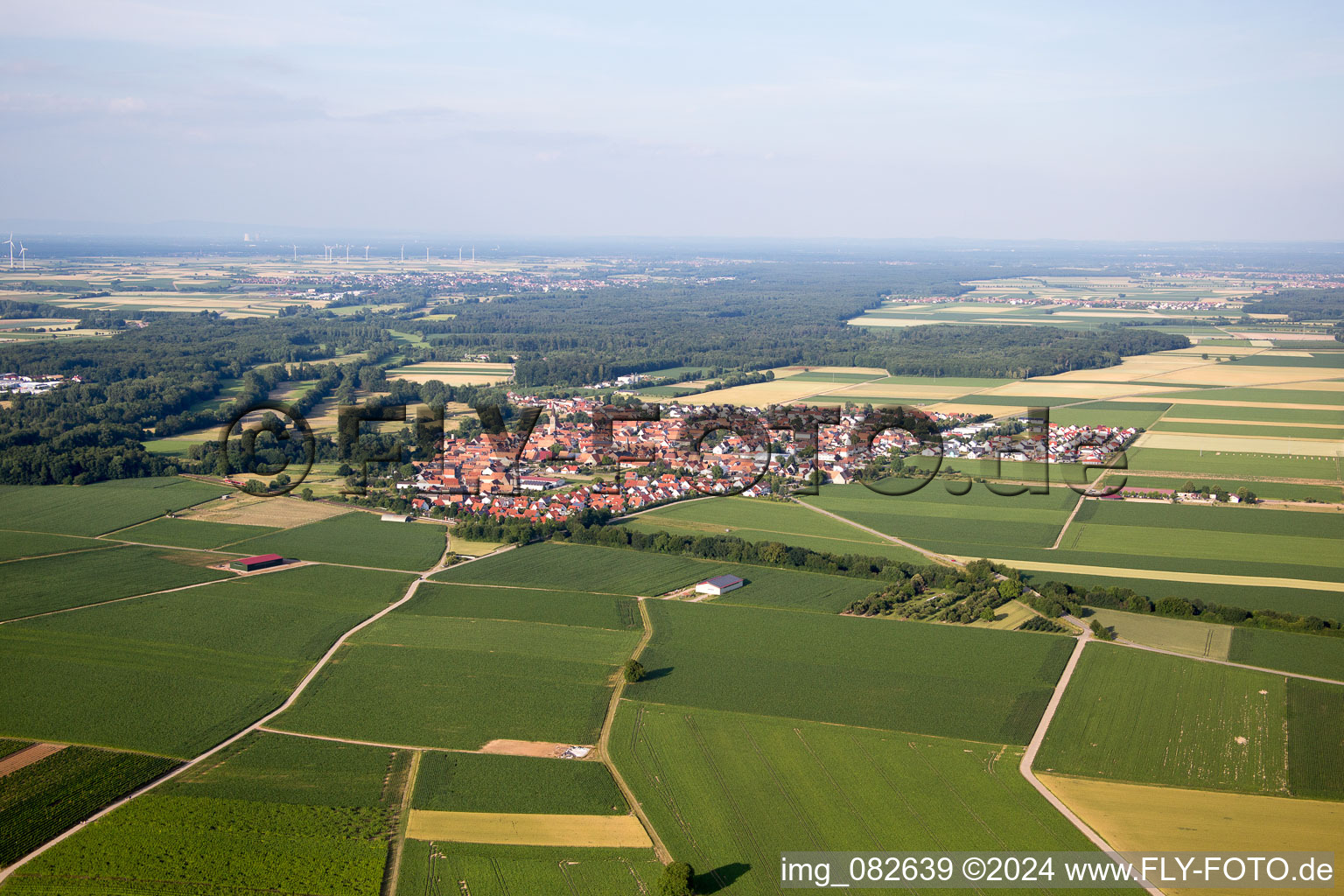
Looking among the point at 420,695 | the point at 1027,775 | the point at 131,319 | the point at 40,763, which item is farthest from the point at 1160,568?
the point at 131,319

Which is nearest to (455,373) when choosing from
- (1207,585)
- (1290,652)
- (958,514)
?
(958,514)

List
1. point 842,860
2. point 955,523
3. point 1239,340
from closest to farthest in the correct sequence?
point 842,860, point 955,523, point 1239,340

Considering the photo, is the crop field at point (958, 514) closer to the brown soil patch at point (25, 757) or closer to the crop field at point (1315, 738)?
the crop field at point (1315, 738)

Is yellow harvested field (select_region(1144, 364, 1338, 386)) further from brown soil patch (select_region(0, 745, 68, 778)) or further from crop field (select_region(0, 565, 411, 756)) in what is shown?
brown soil patch (select_region(0, 745, 68, 778))

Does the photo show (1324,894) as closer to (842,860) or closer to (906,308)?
(842,860)

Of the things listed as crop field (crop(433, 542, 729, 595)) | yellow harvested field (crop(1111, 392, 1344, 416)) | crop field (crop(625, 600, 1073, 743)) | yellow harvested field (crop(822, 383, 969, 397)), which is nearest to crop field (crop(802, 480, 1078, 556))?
crop field (crop(433, 542, 729, 595))
